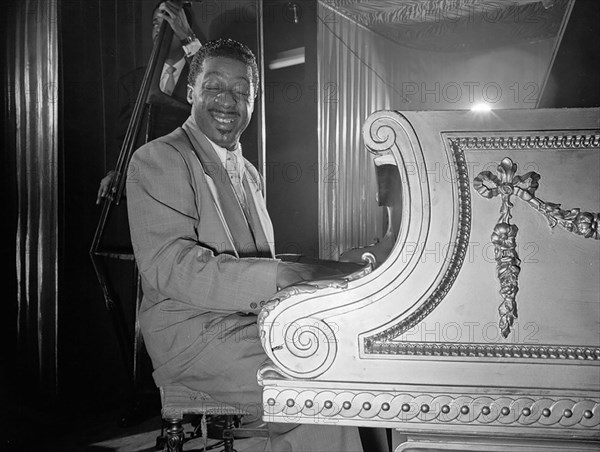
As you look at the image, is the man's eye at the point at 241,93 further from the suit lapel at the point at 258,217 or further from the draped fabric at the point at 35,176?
the draped fabric at the point at 35,176

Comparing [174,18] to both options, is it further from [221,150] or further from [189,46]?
[221,150]

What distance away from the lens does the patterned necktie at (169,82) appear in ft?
9.66

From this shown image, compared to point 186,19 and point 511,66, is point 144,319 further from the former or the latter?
point 511,66

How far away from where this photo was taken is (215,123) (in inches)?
71.7

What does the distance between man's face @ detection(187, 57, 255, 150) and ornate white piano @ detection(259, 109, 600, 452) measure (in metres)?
1.16

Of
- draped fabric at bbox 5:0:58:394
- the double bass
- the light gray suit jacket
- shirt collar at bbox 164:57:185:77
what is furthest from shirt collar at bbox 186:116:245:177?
shirt collar at bbox 164:57:185:77

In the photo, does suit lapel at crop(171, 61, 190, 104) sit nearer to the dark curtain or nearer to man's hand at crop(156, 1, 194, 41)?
man's hand at crop(156, 1, 194, 41)

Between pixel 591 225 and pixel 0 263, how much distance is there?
249 centimetres

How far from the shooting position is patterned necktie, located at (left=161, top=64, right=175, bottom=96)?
2.94 m

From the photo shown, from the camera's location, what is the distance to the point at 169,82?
9.70ft

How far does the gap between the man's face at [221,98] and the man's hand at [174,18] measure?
1.34 metres

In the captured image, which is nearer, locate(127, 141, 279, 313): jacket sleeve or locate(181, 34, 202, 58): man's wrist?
locate(127, 141, 279, 313): jacket sleeve

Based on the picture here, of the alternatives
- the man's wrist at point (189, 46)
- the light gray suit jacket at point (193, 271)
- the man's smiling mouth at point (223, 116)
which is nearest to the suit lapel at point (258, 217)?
the light gray suit jacket at point (193, 271)

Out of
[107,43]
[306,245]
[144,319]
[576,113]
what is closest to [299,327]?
[576,113]
